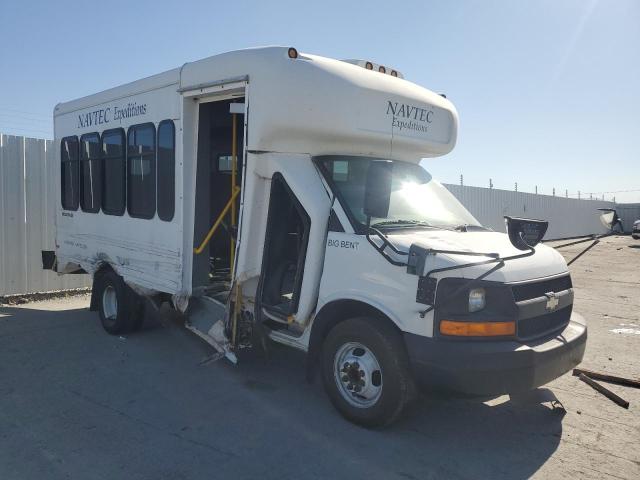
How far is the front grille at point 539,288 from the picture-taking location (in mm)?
3774

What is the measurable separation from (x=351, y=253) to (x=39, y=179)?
7374mm

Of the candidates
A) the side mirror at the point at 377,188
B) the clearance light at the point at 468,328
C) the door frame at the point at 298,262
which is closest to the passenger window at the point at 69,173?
the door frame at the point at 298,262

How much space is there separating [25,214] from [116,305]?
355 cm

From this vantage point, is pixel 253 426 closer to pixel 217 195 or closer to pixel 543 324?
pixel 543 324

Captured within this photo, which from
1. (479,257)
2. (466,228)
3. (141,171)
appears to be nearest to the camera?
(479,257)

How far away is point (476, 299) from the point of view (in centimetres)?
368

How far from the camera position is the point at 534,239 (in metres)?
4.29

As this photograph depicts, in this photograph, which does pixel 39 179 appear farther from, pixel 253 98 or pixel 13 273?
pixel 253 98

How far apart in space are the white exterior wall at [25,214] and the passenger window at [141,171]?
3002 millimetres

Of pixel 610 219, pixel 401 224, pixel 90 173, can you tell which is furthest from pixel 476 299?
pixel 90 173

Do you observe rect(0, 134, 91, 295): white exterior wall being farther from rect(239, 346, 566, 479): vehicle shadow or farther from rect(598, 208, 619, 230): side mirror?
rect(598, 208, 619, 230): side mirror

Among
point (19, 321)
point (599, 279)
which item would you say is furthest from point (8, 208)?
point (599, 279)

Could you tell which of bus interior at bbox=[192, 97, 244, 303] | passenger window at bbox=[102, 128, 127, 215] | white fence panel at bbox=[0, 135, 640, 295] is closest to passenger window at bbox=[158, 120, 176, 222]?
bus interior at bbox=[192, 97, 244, 303]

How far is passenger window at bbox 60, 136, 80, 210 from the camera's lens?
24.5ft
